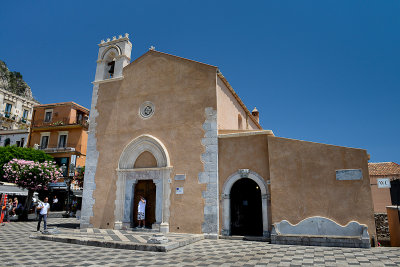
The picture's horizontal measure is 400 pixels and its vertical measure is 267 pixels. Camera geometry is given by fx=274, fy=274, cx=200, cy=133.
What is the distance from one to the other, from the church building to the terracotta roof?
50.1 ft

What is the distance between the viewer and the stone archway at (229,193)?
11180mm

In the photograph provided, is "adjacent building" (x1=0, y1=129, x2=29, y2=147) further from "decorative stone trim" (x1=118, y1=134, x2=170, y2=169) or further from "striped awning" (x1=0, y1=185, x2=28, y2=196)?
"decorative stone trim" (x1=118, y1=134, x2=170, y2=169)

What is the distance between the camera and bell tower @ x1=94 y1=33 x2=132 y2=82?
15969 millimetres

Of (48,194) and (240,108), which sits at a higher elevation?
(240,108)

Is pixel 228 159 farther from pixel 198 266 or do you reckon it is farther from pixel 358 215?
pixel 198 266

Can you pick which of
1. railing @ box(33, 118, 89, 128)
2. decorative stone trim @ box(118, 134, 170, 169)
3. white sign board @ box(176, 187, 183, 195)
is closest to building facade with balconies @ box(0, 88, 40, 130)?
railing @ box(33, 118, 89, 128)

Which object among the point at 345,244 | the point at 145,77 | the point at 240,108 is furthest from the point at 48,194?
the point at 345,244

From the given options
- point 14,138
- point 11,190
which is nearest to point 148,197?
point 11,190

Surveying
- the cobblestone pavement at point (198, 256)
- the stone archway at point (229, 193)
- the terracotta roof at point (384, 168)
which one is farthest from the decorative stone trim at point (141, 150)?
the terracotta roof at point (384, 168)

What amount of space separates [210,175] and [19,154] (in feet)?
83.8

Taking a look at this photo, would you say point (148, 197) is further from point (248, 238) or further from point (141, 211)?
point (248, 238)

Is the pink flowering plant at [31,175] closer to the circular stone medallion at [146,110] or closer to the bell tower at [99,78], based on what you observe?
the bell tower at [99,78]

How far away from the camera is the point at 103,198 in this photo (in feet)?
46.5

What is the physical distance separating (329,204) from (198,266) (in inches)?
234
